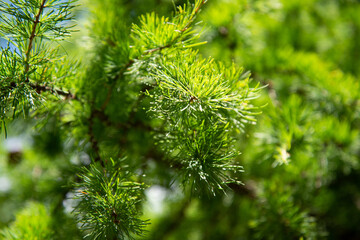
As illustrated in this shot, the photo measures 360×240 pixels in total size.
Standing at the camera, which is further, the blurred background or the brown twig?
the blurred background

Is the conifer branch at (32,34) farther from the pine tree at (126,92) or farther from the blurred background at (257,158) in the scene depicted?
the blurred background at (257,158)

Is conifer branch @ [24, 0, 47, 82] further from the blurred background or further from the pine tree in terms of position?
the blurred background

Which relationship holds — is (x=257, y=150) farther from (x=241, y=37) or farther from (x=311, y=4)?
(x=311, y=4)

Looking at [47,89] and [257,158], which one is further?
[257,158]

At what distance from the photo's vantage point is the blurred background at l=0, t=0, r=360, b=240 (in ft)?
1.54

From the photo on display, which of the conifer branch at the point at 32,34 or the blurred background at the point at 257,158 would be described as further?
the blurred background at the point at 257,158

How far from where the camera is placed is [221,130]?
1.04 feet

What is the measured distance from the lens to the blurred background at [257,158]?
1.54ft

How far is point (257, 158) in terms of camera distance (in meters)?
0.58

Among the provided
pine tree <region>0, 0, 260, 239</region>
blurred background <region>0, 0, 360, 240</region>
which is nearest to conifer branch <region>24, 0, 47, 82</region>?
pine tree <region>0, 0, 260, 239</region>

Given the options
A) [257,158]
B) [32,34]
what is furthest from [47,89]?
[257,158]

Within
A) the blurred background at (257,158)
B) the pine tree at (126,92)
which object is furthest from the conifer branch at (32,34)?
the blurred background at (257,158)

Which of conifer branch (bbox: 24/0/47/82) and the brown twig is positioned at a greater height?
conifer branch (bbox: 24/0/47/82)

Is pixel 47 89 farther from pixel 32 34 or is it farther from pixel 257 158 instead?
pixel 257 158
